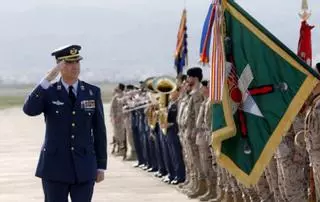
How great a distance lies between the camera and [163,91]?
18125 mm

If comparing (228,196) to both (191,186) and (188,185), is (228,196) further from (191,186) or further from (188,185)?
(188,185)

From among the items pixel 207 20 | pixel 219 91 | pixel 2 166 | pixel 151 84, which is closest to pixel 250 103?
pixel 219 91

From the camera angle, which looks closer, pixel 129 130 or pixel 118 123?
pixel 129 130

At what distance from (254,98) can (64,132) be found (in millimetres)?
1550

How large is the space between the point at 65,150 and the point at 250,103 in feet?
5.02

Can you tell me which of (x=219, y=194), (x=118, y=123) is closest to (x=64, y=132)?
(x=219, y=194)

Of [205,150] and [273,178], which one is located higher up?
[205,150]

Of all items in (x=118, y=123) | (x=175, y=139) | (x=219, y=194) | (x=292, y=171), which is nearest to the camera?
(x=292, y=171)

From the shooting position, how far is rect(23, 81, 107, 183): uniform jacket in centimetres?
834

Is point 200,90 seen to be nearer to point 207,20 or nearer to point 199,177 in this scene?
point 199,177

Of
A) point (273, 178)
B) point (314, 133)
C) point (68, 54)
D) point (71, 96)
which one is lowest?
point (273, 178)

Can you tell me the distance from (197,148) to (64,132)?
20.6ft

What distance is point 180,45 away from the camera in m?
19.7

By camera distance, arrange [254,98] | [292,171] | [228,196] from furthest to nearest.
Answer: [228,196] → [292,171] → [254,98]
